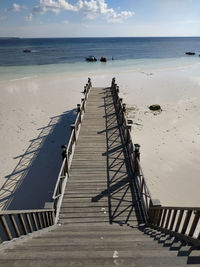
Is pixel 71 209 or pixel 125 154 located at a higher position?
pixel 125 154

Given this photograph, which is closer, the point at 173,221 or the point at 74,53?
the point at 173,221

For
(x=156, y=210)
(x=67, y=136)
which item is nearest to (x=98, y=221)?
(x=156, y=210)

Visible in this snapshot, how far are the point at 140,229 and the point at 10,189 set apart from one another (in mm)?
6602

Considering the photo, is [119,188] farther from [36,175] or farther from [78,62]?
[78,62]

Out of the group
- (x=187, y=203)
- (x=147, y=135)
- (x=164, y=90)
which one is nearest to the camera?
(x=187, y=203)

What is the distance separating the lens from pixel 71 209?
19.7 feet

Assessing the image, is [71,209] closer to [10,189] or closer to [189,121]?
[10,189]

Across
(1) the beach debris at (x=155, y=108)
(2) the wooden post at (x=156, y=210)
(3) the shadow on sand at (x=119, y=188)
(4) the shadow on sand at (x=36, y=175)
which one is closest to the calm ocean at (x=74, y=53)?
(1) the beach debris at (x=155, y=108)

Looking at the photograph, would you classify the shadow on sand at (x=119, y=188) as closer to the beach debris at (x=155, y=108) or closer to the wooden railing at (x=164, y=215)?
the wooden railing at (x=164, y=215)

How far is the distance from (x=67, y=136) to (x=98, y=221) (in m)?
8.49

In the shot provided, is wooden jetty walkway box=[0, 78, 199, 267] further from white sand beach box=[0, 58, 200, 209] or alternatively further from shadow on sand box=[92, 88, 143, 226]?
white sand beach box=[0, 58, 200, 209]

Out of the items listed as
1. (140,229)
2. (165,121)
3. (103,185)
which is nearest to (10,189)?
(103,185)

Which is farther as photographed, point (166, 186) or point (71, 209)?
point (166, 186)

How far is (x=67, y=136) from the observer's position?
1338cm
